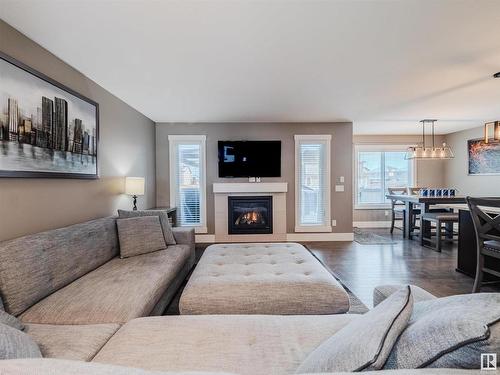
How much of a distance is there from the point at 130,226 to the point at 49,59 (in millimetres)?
1710

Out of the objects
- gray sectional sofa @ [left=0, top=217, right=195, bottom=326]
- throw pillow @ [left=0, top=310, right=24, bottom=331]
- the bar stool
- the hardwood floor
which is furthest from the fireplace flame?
throw pillow @ [left=0, top=310, right=24, bottom=331]

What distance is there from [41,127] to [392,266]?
4310mm

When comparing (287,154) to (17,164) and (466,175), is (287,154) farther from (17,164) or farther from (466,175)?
(466,175)

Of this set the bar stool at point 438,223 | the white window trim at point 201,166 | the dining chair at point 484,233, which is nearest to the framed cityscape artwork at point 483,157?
the bar stool at point 438,223

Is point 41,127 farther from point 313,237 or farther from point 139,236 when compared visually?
point 313,237

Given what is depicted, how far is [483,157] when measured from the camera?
Result: 18.0 feet

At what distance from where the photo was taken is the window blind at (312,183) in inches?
197

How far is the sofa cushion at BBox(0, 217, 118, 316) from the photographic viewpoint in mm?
1460

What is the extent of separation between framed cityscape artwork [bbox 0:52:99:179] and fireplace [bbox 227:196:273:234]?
268 centimetres

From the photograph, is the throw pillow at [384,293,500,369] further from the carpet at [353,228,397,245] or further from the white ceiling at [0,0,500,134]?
the carpet at [353,228,397,245]

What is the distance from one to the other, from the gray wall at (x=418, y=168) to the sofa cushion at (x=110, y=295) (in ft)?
18.5

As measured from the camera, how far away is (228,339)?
3.66 feet

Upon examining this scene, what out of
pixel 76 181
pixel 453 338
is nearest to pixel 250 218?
pixel 76 181

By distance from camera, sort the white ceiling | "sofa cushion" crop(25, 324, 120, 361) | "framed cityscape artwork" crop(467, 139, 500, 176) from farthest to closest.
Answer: "framed cityscape artwork" crop(467, 139, 500, 176) < the white ceiling < "sofa cushion" crop(25, 324, 120, 361)
